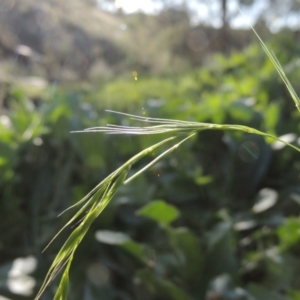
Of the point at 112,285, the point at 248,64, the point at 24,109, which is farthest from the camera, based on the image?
the point at 248,64

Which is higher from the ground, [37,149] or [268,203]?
[37,149]

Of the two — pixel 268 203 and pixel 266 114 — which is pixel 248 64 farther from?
pixel 268 203

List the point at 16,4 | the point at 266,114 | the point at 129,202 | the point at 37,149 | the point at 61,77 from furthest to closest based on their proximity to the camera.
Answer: the point at 16,4 → the point at 61,77 → the point at 37,149 → the point at 266,114 → the point at 129,202

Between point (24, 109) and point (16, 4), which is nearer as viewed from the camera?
point (24, 109)

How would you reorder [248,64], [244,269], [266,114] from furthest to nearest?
1. [248,64]
2. [266,114]
3. [244,269]

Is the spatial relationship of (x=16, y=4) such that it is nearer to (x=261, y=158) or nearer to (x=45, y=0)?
(x=45, y=0)

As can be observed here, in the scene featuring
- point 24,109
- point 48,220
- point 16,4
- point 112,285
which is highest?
point 16,4

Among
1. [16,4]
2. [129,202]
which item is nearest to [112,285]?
[129,202]

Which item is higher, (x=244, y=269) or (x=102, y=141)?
(x=102, y=141)

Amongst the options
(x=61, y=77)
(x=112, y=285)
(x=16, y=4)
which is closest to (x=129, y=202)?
(x=112, y=285)
